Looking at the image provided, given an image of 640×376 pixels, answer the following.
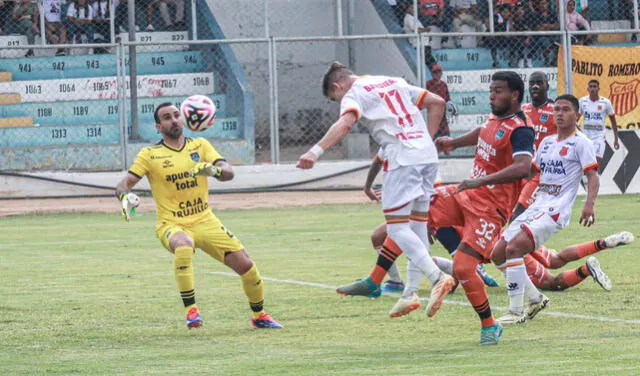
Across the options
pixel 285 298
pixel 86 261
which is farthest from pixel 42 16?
pixel 285 298

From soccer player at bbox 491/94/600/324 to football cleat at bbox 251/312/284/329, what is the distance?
183cm

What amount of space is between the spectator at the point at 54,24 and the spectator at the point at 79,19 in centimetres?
23

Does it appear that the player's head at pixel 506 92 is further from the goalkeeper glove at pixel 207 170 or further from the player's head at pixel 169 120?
the player's head at pixel 169 120

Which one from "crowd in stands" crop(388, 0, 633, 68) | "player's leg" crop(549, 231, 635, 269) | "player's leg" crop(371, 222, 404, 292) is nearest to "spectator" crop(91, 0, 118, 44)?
"crowd in stands" crop(388, 0, 633, 68)

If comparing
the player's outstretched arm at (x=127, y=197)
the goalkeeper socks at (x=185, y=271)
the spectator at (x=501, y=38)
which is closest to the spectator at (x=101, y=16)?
the spectator at (x=501, y=38)

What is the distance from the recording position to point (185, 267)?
10.6 metres

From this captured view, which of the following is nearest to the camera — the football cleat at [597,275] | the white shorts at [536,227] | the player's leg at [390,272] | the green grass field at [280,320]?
the green grass field at [280,320]

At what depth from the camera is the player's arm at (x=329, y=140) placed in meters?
9.11

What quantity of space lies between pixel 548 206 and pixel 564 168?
17.2 inches

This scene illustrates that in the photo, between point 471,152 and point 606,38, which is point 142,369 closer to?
point 471,152

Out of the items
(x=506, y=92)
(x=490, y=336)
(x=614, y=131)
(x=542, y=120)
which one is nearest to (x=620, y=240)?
(x=506, y=92)

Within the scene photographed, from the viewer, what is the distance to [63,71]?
96.7ft

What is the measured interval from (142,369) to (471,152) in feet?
66.0

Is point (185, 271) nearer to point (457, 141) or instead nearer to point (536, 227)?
point (457, 141)
